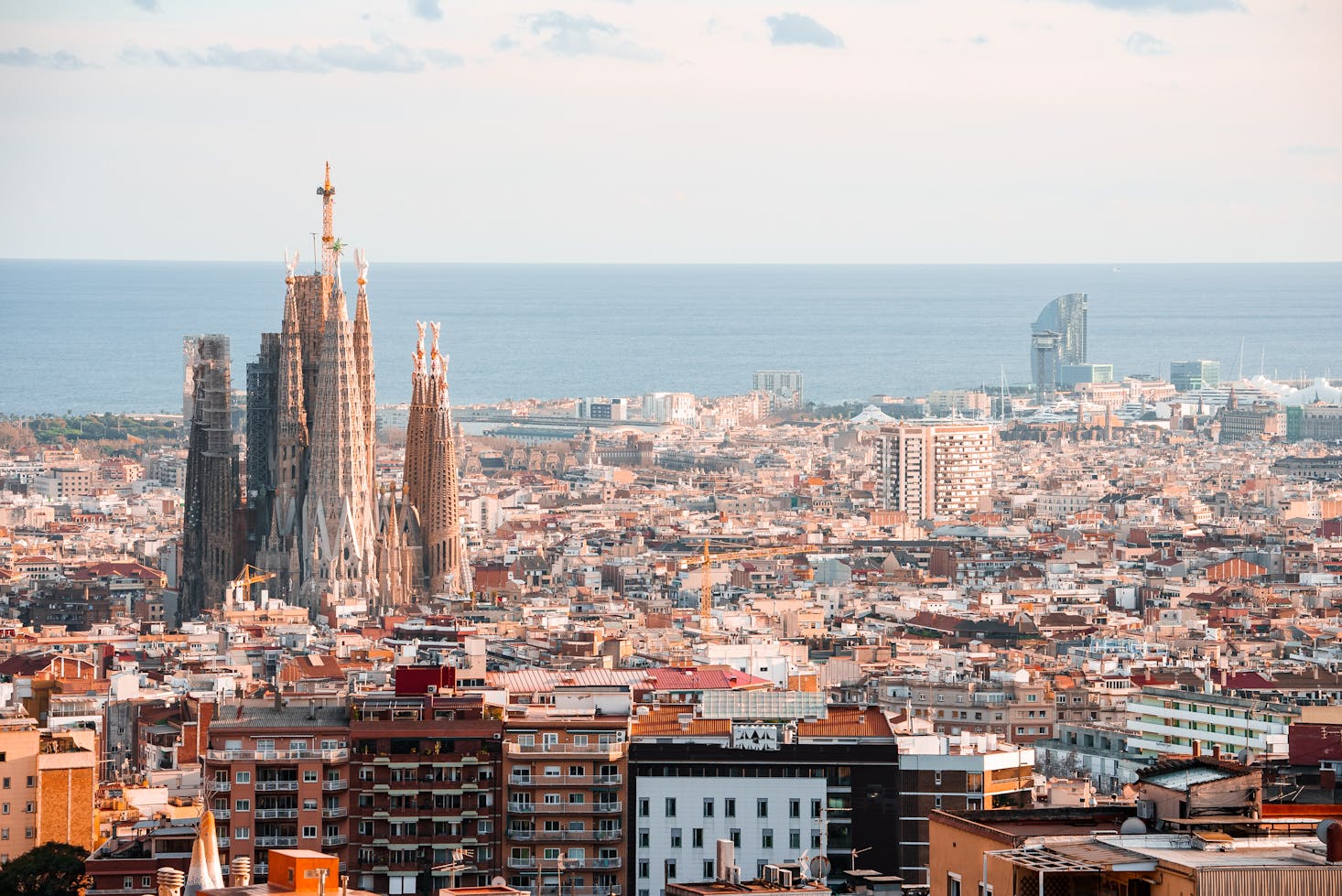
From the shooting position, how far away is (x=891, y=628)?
62594 millimetres

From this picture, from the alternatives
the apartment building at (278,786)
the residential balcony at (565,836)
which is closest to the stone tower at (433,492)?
the apartment building at (278,786)

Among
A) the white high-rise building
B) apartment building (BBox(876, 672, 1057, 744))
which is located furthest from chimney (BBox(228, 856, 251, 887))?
the white high-rise building

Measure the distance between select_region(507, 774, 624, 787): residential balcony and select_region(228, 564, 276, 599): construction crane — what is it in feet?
115

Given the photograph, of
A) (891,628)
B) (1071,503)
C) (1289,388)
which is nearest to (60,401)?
(1289,388)

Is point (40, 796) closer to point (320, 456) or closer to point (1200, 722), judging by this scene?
point (1200, 722)

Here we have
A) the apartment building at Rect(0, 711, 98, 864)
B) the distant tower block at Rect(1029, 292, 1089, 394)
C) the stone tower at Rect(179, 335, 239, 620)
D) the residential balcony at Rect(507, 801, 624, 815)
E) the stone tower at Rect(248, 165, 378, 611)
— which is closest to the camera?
the residential balcony at Rect(507, 801, 624, 815)

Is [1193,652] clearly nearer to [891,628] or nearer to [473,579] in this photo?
[891,628]

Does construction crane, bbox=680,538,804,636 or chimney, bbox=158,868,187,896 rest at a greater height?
chimney, bbox=158,868,187,896

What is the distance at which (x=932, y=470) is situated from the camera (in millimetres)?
105625

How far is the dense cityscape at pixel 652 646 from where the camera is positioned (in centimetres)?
2708

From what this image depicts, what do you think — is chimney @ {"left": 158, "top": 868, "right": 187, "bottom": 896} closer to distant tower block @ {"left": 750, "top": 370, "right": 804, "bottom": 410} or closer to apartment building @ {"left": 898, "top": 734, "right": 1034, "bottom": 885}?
apartment building @ {"left": 898, "top": 734, "right": 1034, "bottom": 885}

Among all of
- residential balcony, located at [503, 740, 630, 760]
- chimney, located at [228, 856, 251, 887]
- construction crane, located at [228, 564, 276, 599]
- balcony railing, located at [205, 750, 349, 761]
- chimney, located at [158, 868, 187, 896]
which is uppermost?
chimney, located at [158, 868, 187, 896]

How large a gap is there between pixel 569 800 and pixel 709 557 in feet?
161

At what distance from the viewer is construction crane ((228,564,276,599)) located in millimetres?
64125
